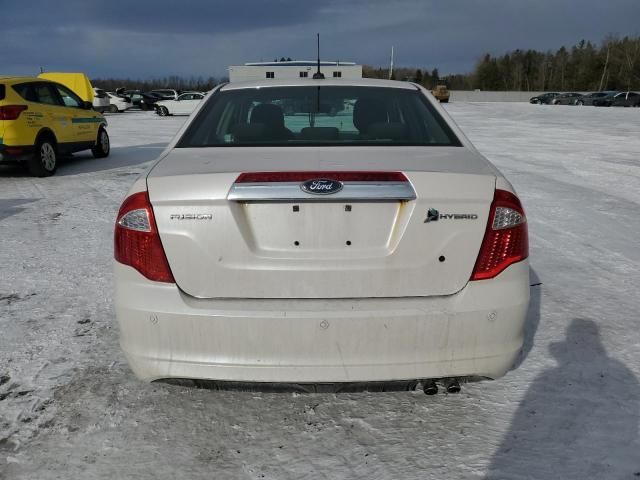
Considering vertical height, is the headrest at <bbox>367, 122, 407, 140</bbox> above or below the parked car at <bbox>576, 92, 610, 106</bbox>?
above

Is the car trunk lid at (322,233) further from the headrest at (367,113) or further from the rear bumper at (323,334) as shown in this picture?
the headrest at (367,113)

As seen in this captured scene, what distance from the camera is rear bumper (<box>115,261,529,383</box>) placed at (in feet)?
6.81

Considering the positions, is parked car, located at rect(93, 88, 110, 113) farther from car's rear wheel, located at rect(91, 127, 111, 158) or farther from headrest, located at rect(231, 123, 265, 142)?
headrest, located at rect(231, 123, 265, 142)

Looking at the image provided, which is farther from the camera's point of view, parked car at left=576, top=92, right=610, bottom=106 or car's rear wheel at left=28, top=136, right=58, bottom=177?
parked car at left=576, top=92, right=610, bottom=106

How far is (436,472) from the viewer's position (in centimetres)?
216

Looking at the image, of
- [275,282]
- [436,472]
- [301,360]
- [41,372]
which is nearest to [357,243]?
[275,282]

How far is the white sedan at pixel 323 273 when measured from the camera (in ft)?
6.79

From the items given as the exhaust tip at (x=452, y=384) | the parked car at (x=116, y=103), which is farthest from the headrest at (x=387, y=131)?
the parked car at (x=116, y=103)

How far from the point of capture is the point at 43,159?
367 inches

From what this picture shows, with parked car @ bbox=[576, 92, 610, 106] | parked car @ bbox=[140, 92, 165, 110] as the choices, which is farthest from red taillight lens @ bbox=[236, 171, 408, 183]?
parked car @ bbox=[576, 92, 610, 106]

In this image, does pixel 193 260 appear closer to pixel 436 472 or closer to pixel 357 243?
pixel 357 243

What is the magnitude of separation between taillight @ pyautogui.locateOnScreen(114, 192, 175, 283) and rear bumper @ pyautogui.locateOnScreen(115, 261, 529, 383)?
50 millimetres

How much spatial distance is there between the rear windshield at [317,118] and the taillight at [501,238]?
2.20 ft

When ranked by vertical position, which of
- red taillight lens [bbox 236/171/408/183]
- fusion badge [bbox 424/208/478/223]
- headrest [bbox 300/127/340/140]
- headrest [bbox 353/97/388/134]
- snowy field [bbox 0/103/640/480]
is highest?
headrest [bbox 353/97/388/134]
